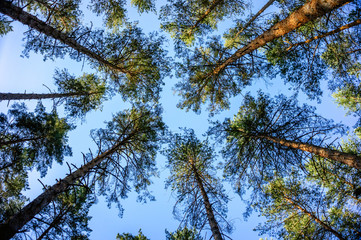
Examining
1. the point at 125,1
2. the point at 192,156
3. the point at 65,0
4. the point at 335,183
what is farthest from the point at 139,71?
the point at 335,183

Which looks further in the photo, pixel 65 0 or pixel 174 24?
pixel 174 24

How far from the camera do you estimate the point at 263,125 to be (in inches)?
267

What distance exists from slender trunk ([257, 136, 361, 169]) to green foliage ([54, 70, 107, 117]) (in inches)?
336

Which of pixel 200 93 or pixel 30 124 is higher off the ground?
pixel 200 93

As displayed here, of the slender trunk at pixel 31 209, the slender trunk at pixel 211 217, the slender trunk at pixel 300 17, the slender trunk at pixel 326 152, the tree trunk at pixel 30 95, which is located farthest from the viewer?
the tree trunk at pixel 30 95

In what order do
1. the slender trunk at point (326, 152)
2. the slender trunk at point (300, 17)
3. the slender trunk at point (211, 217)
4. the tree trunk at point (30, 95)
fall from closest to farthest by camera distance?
the slender trunk at point (300, 17) → the slender trunk at point (326, 152) → the slender trunk at point (211, 217) → the tree trunk at point (30, 95)

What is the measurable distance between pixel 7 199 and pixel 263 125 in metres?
10.5

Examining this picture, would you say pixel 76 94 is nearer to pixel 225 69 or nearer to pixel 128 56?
pixel 128 56

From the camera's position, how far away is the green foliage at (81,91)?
822cm

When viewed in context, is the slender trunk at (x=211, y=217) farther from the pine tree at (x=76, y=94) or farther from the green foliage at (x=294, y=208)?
the pine tree at (x=76, y=94)

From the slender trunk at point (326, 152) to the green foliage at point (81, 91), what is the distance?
855 centimetres

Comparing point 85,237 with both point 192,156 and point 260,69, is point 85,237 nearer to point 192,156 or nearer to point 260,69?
point 192,156

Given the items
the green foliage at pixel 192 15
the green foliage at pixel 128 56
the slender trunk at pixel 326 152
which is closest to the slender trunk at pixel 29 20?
the green foliage at pixel 128 56

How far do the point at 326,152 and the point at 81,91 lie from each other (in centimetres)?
1010
